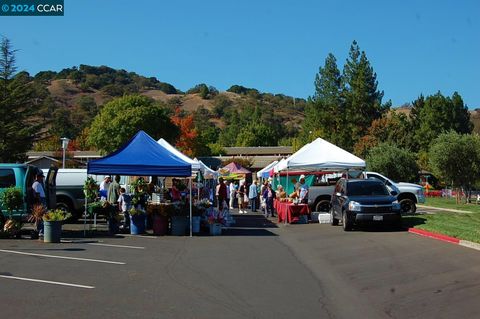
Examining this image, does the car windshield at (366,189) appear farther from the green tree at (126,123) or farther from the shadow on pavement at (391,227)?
the green tree at (126,123)

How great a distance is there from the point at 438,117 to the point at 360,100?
1489cm

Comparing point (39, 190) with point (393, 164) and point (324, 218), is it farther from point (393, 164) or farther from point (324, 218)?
point (393, 164)

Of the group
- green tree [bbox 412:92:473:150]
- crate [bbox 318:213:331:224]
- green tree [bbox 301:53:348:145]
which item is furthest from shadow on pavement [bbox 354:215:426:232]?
green tree [bbox 412:92:473:150]

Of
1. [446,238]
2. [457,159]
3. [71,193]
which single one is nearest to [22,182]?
[71,193]

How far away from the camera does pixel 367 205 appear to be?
1888 centimetres

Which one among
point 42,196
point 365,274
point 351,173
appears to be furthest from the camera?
point 351,173

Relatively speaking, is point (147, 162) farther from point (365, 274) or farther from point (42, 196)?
point (365, 274)

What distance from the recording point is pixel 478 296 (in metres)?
8.73

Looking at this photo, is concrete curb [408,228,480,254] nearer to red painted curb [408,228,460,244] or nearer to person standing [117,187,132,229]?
red painted curb [408,228,460,244]

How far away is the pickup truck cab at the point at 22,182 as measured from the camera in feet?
57.0

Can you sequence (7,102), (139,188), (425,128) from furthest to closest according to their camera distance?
(425,128)
(7,102)
(139,188)

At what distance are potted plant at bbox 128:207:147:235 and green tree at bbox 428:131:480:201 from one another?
85.1 ft

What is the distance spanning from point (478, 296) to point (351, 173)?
22805mm

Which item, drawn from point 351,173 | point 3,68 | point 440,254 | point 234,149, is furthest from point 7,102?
point 234,149
